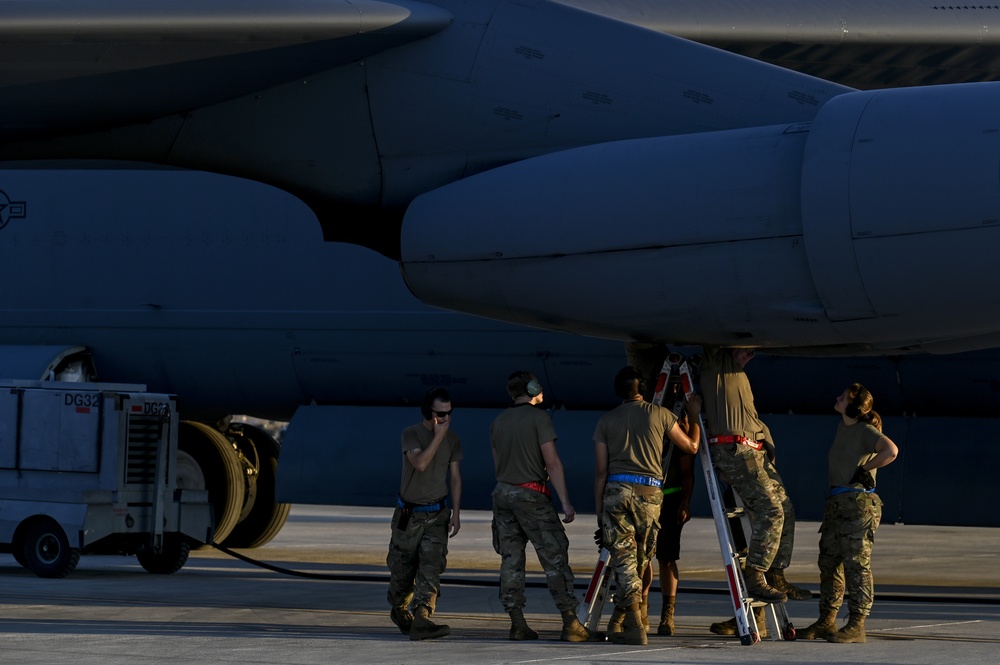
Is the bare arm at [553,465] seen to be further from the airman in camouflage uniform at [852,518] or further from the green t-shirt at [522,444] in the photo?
the airman in camouflage uniform at [852,518]

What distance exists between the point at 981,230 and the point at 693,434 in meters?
2.60

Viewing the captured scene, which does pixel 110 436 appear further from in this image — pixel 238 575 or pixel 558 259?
pixel 558 259

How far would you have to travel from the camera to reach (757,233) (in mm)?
8578

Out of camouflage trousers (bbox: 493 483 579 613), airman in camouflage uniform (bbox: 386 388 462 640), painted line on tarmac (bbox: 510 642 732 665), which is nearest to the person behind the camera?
painted line on tarmac (bbox: 510 642 732 665)

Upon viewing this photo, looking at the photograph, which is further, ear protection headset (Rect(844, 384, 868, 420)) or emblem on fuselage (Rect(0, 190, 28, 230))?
emblem on fuselage (Rect(0, 190, 28, 230))

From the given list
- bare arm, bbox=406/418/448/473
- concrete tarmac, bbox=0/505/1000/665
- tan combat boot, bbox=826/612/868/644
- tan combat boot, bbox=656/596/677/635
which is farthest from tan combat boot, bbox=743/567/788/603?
bare arm, bbox=406/418/448/473

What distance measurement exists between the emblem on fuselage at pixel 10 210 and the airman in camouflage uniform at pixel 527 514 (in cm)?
766

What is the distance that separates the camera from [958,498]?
1202cm

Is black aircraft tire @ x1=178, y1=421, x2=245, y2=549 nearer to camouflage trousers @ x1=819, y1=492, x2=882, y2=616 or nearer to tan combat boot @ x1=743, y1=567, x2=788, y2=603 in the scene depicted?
tan combat boot @ x1=743, y1=567, x2=788, y2=603

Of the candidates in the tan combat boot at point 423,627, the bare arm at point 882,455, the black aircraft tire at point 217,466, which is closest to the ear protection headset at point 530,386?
the tan combat boot at point 423,627

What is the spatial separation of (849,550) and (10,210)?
971 centimetres

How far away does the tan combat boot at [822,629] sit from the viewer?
9656 mm

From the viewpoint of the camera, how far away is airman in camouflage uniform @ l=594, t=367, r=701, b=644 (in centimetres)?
931

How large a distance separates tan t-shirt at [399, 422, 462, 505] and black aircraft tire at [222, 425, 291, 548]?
727 cm
